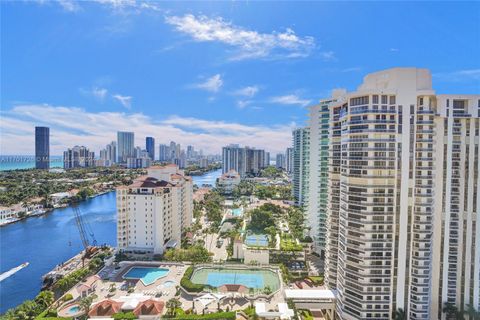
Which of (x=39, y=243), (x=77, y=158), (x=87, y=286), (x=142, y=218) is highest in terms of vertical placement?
(x=77, y=158)

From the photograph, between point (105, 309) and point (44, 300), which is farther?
point (44, 300)

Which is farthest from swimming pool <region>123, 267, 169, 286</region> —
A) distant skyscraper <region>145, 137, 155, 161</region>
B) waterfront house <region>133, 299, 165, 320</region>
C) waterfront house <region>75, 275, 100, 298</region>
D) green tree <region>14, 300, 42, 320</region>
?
distant skyscraper <region>145, 137, 155, 161</region>

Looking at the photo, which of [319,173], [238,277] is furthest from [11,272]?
[319,173]

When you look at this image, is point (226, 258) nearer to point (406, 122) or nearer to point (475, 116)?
point (406, 122)

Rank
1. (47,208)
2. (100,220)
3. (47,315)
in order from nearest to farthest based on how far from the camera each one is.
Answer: (47,315)
(100,220)
(47,208)

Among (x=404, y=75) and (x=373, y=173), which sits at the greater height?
(x=404, y=75)

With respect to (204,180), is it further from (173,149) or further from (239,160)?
(173,149)

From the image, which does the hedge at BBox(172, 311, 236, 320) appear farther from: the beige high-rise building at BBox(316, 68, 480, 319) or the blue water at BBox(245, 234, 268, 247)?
the blue water at BBox(245, 234, 268, 247)

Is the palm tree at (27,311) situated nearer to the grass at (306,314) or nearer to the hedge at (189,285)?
the hedge at (189,285)

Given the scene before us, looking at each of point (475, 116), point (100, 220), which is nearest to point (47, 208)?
point (100, 220)
